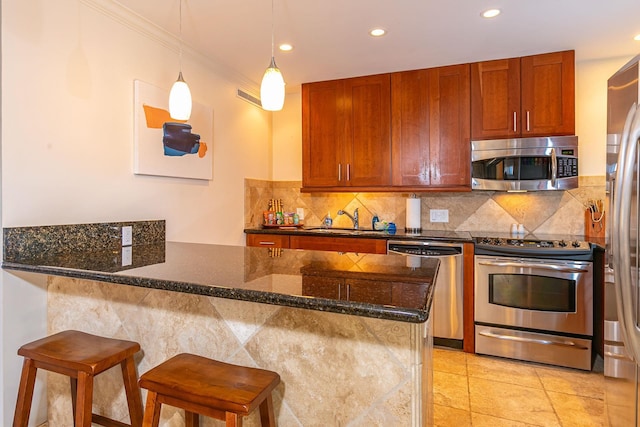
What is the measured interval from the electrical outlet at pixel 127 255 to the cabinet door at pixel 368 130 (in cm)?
209

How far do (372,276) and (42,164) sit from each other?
1.81 meters

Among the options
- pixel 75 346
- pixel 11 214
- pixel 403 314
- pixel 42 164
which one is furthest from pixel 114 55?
pixel 403 314

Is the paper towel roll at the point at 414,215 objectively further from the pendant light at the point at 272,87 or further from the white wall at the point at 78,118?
the pendant light at the point at 272,87

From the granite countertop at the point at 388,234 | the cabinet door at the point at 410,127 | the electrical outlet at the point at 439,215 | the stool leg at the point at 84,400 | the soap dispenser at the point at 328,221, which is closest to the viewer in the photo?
the stool leg at the point at 84,400

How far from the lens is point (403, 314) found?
94cm

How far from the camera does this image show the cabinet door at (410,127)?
3338 millimetres

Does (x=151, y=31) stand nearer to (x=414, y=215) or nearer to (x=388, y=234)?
(x=388, y=234)

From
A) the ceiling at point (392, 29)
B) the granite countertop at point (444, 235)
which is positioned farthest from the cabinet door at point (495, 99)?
the granite countertop at point (444, 235)

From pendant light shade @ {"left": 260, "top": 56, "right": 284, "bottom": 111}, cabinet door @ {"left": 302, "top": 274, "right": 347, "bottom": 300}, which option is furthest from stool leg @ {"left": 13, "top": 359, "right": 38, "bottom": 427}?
pendant light shade @ {"left": 260, "top": 56, "right": 284, "bottom": 111}

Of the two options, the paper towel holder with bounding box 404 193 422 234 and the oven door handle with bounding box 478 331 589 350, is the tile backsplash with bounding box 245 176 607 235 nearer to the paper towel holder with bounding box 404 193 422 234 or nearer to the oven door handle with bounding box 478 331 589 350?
the paper towel holder with bounding box 404 193 422 234

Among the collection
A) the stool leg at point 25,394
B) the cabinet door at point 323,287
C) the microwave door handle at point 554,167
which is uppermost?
the microwave door handle at point 554,167

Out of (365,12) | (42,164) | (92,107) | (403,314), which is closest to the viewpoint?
(403,314)

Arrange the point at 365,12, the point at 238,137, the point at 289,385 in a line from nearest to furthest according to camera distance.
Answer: the point at 289,385
the point at 365,12
the point at 238,137

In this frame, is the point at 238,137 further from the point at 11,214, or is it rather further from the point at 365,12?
the point at 11,214
